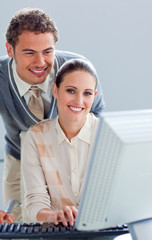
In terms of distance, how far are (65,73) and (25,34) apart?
0.36 meters

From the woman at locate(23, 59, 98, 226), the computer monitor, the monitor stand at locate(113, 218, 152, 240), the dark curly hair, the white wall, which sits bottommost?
the monitor stand at locate(113, 218, 152, 240)

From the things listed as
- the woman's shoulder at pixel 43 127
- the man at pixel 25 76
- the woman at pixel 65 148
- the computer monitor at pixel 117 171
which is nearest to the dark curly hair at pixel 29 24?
the man at pixel 25 76

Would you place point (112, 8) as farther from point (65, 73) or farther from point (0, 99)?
point (65, 73)

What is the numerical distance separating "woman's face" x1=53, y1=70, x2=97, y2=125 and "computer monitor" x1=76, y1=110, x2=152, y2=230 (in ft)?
1.81

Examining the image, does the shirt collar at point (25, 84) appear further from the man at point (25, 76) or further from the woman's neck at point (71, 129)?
the woman's neck at point (71, 129)

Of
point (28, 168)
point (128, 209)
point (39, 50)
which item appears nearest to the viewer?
point (128, 209)

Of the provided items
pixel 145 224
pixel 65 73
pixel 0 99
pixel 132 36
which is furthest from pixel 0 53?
pixel 145 224

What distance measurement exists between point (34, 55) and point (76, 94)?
15.4 inches

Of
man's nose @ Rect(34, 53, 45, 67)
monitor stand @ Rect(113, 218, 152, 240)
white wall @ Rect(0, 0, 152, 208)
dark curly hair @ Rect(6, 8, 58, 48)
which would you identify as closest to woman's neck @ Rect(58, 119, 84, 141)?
man's nose @ Rect(34, 53, 45, 67)

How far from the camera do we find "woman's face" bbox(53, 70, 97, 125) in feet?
5.09

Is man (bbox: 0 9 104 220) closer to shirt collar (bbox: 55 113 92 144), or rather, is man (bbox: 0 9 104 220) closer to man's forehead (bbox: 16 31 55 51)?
man's forehead (bbox: 16 31 55 51)

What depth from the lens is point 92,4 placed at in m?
3.33

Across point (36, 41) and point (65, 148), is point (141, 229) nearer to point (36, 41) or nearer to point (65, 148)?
point (65, 148)

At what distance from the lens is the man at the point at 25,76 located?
1.82m
